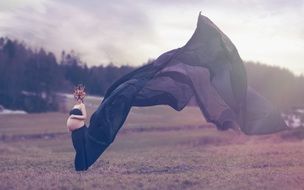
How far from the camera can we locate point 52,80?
66.2 m

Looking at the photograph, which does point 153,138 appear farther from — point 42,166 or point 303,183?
point 303,183

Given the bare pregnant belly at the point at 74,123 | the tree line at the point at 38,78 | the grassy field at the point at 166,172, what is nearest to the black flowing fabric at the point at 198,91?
the bare pregnant belly at the point at 74,123

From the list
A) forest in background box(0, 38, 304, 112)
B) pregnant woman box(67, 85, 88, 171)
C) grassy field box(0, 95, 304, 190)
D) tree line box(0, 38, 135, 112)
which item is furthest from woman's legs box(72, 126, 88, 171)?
tree line box(0, 38, 135, 112)

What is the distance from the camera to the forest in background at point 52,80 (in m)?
62.1

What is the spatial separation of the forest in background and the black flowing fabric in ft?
139

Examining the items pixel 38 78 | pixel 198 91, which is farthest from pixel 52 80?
pixel 198 91

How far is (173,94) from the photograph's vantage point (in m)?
11.8

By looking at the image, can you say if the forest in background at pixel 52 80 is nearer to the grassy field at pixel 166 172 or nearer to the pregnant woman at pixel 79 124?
the grassy field at pixel 166 172

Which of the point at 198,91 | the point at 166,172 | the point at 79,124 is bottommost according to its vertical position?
the point at 166,172

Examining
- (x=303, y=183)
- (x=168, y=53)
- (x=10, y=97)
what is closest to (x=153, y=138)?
(x=303, y=183)

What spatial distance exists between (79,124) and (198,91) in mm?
2978

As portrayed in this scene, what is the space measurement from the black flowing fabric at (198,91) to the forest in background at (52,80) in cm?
4228

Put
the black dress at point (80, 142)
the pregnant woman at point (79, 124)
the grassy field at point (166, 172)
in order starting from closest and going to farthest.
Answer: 1. the pregnant woman at point (79, 124)
2. the black dress at point (80, 142)
3. the grassy field at point (166, 172)

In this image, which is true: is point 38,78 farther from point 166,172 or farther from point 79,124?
point 79,124
